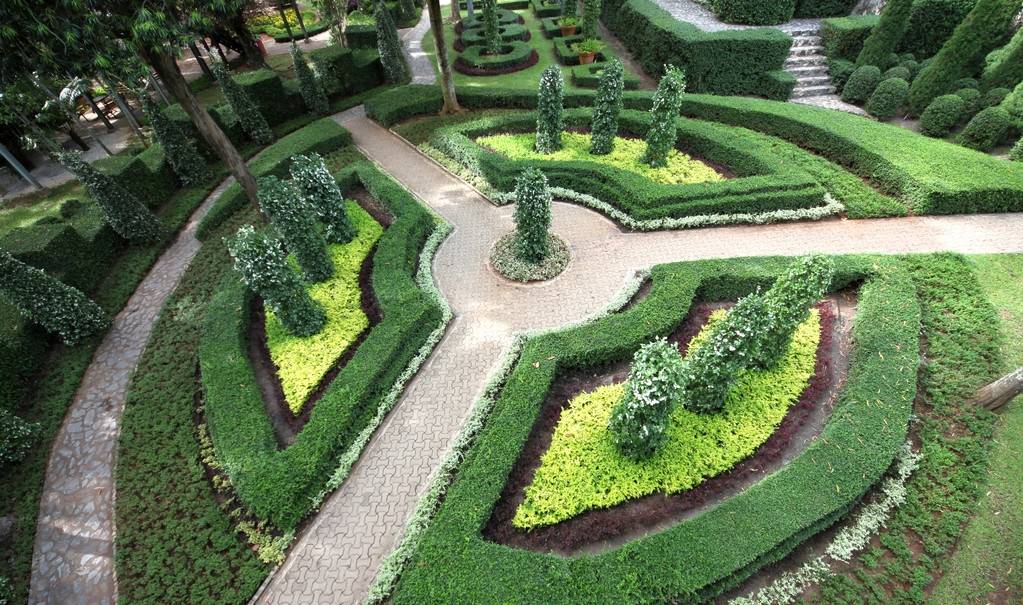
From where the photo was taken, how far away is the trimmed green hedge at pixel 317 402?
8.88 m

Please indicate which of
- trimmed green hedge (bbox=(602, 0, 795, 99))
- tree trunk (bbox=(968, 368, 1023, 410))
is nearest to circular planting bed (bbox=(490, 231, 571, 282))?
tree trunk (bbox=(968, 368, 1023, 410))

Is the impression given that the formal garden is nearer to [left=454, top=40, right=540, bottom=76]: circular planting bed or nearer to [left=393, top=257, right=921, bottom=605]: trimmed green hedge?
[left=393, top=257, right=921, bottom=605]: trimmed green hedge

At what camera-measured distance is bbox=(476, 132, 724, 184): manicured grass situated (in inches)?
660

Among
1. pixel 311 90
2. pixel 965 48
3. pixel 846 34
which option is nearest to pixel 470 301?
pixel 311 90

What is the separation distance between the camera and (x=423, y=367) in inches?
450

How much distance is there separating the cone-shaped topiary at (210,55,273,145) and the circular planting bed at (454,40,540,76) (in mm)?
12410

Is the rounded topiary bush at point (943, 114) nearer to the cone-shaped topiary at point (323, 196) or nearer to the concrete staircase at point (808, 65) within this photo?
the concrete staircase at point (808, 65)

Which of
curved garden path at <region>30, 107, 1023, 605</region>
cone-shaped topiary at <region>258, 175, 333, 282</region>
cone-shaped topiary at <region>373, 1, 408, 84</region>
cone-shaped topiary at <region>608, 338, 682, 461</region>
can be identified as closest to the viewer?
cone-shaped topiary at <region>608, 338, 682, 461</region>

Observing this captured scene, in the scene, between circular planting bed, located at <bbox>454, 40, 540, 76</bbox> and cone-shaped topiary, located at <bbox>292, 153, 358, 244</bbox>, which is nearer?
cone-shaped topiary, located at <bbox>292, 153, 358, 244</bbox>

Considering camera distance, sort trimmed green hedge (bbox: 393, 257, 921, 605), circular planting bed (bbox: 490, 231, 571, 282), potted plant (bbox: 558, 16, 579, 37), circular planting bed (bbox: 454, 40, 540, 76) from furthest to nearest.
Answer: potted plant (bbox: 558, 16, 579, 37) < circular planting bed (bbox: 454, 40, 540, 76) < circular planting bed (bbox: 490, 231, 571, 282) < trimmed green hedge (bbox: 393, 257, 921, 605)

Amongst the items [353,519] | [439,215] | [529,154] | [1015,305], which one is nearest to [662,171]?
[529,154]

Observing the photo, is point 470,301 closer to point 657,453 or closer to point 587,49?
point 657,453

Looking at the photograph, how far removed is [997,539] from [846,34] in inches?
924

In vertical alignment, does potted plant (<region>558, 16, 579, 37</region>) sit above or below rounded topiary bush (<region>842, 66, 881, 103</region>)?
above
